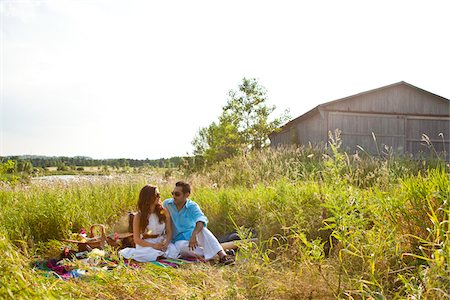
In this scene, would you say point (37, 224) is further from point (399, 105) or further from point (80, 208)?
point (399, 105)

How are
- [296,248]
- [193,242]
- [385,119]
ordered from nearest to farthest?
[296,248] < [193,242] < [385,119]

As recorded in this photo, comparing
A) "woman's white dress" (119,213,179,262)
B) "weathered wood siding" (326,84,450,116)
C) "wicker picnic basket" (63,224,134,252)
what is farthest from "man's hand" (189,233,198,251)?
"weathered wood siding" (326,84,450,116)

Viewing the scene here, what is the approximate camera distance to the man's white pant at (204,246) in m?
6.12

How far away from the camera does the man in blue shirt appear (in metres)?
6.13

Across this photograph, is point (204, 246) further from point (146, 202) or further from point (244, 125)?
point (244, 125)

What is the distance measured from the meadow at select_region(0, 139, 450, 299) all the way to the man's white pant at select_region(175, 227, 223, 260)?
69cm

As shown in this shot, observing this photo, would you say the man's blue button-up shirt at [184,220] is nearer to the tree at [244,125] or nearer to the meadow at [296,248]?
the meadow at [296,248]

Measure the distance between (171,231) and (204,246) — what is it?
1.89 feet

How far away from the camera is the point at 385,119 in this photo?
2169cm

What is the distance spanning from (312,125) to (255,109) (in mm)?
6993

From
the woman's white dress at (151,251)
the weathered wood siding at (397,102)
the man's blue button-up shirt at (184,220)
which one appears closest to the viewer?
the woman's white dress at (151,251)

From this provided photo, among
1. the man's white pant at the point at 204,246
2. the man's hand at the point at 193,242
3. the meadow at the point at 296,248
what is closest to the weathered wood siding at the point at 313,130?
the meadow at the point at 296,248

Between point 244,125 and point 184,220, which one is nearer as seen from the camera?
point 184,220

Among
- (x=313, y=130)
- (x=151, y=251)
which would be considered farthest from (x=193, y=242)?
(x=313, y=130)
